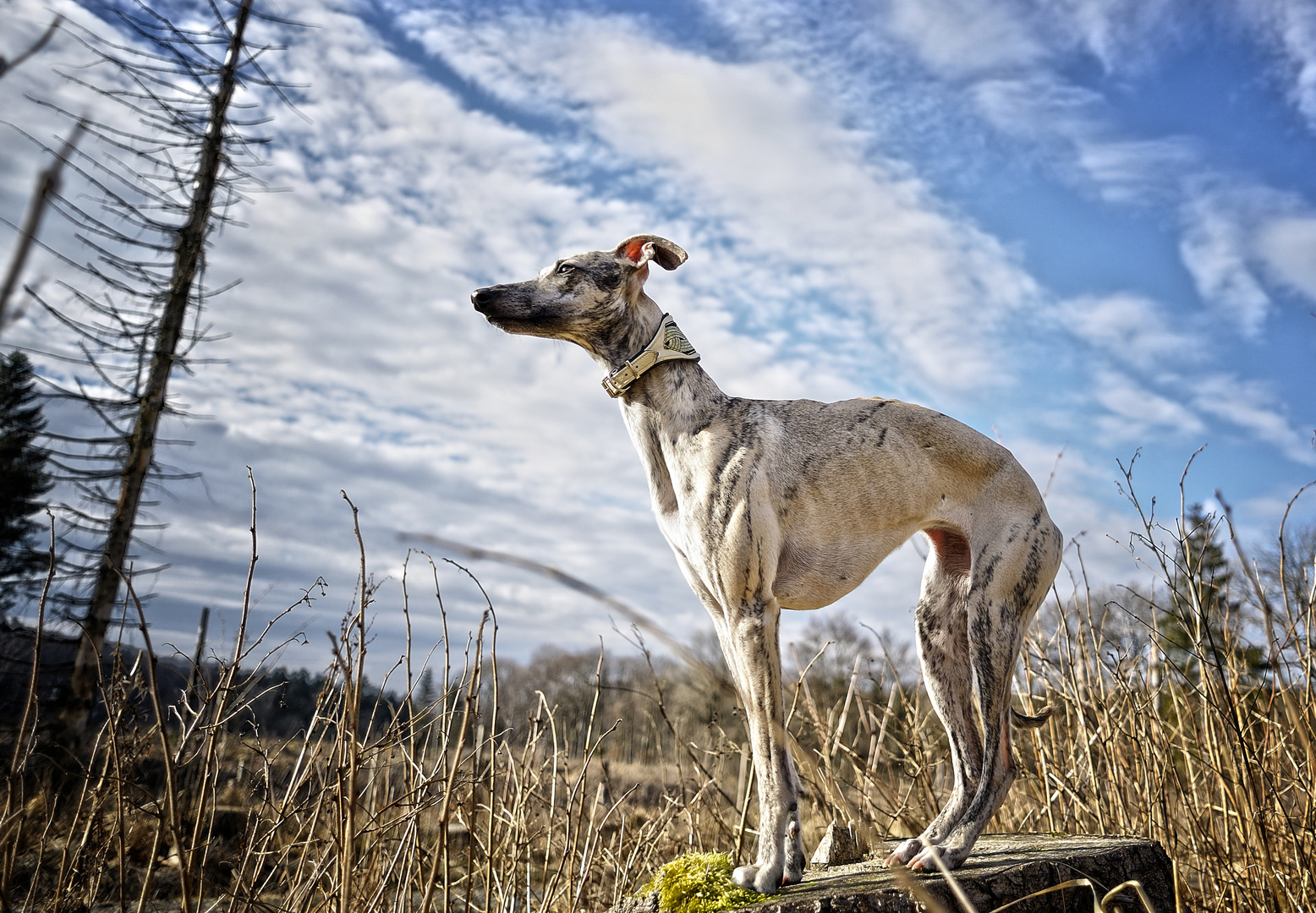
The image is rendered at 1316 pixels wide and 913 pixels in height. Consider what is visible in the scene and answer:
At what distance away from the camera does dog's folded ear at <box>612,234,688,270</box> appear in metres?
3.75

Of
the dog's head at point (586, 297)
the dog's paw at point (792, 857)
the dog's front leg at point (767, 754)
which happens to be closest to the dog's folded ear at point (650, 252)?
the dog's head at point (586, 297)

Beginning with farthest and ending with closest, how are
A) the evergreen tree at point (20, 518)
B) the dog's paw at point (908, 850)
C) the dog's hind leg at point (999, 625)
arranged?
the evergreen tree at point (20, 518) < the dog's hind leg at point (999, 625) < the dog's paw at point (908, 850)

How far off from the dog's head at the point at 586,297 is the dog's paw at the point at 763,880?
2168mm

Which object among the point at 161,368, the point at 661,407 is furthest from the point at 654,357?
the point at 161,368

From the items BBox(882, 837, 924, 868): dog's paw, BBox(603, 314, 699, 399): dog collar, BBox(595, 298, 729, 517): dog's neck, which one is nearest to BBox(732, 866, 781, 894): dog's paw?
BBox(882, 837, 924, 868): dog's paw

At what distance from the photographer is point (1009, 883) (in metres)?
3.30

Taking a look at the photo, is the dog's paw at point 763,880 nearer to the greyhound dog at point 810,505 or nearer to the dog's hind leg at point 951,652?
the greyhound dog at point 810,505

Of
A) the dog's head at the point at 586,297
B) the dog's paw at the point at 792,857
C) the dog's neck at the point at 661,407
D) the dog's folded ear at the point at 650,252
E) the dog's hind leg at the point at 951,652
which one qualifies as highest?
the dog's folded ear at the point at 650,252

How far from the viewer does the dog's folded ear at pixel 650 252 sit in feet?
12.3

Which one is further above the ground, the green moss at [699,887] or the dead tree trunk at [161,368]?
the dead tree trunk at [161,368]

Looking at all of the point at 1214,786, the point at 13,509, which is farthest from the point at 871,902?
the point at 13,509

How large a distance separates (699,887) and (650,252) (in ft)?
8.50

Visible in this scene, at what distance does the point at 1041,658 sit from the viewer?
483cm

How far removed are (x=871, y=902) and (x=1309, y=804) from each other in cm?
177
